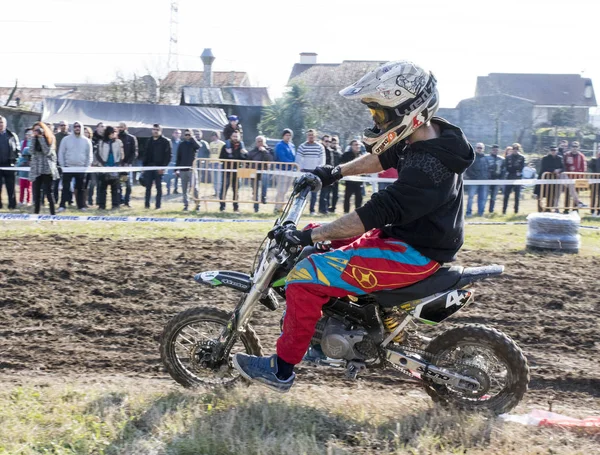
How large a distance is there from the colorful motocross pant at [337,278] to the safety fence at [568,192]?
43.7 ft

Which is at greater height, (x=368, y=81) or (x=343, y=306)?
(x=368, y=81)

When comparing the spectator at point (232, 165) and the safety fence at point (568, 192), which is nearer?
the spectator at point (232, 165)

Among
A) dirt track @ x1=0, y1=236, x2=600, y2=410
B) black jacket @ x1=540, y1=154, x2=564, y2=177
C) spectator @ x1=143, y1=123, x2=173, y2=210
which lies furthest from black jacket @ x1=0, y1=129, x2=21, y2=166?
black jacket @ x1=540, y1=154, x2=564, y2=177

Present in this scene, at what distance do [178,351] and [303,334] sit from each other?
1.12 m

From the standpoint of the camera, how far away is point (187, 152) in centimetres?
1725

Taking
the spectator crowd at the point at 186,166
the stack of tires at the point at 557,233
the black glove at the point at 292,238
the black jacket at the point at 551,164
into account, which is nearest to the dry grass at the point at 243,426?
the black glove at the point at 292,238

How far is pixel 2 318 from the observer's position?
671 cm

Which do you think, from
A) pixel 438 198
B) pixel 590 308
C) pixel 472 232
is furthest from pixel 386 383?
pixel 472 232

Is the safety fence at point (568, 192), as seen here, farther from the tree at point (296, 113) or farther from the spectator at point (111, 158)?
the tree at point (296, 113)

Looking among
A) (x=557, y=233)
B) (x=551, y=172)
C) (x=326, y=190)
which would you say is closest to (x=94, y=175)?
(x=326, y=190)

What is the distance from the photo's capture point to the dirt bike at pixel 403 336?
4.42m

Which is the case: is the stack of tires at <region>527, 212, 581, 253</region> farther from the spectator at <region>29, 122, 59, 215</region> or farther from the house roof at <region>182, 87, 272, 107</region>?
the house roof at <region>182, 87, 272, 107</region>

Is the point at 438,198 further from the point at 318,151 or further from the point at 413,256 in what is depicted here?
the point at 318,151

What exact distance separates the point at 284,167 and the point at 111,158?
4.08 m
